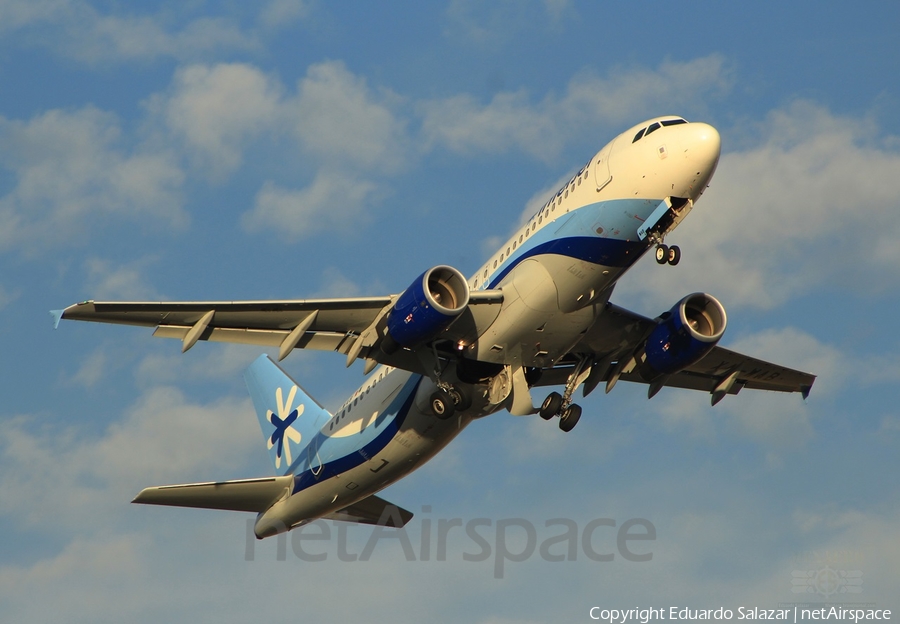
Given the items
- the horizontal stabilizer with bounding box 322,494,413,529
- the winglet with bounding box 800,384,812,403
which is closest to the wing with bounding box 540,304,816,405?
the winglet with bounding box 800,384,812,403

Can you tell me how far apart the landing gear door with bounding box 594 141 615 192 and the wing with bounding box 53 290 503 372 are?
147 inches

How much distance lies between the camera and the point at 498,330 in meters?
29.2

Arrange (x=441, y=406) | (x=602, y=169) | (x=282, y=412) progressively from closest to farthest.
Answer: (x=602, y=169) → (x=441, y=406) → (x=282, y=412)

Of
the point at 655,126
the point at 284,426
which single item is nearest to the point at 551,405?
the point at 655,126

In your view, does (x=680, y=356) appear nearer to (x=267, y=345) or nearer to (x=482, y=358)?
(x=482, y=358)

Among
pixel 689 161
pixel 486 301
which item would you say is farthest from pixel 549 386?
pixel 689 161

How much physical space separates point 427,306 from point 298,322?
4.07 metres

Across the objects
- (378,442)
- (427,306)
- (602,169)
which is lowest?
(378,442)

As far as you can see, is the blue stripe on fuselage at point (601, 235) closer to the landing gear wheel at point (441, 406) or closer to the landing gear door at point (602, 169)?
the landing gear door at point (602, 169)

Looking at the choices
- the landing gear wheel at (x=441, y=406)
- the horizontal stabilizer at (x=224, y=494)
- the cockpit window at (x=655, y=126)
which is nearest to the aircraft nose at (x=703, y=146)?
the cockpit window at (x=655, y=126)

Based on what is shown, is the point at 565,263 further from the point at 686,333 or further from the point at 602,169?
the point at 686,333

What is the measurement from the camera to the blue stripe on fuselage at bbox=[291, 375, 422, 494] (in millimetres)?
32844

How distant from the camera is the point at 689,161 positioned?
26.7 metres

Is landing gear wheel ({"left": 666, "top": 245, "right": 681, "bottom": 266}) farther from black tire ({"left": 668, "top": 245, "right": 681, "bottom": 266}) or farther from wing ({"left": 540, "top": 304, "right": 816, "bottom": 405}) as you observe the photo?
wing ({"left": 540, "top": 304, "right": 816, "bottom": 405})
